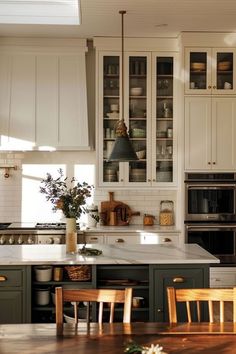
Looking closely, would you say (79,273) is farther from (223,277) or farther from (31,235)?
(223,277)

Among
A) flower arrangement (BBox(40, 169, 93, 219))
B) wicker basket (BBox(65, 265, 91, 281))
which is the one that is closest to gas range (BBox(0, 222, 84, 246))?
flower arrangement (BBox(40, 169, 93, 219))

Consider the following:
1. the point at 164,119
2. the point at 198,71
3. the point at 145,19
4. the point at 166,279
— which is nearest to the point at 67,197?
the point at 166,279

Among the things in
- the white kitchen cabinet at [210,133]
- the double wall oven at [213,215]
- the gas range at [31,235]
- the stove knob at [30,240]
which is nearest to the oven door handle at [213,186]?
the double wall oven at [213,215]

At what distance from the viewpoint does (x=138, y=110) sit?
21.7ft

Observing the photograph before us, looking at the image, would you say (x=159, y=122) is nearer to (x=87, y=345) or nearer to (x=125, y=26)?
(x=125, y=26)

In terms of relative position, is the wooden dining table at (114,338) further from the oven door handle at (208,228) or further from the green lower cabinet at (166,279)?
the oven door handle at (208,228)

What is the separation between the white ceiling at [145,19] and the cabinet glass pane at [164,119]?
1.41ft

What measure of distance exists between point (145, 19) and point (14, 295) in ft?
11.2

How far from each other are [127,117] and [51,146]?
1020mm

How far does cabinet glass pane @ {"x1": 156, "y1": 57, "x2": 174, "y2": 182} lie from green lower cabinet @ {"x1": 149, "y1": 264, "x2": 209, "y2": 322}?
2763 millimetres

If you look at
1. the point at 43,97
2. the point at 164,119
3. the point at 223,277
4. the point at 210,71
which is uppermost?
the point at 210,71

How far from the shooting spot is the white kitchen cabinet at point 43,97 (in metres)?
6.48

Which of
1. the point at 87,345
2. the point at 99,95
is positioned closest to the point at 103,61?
the point at 99,95

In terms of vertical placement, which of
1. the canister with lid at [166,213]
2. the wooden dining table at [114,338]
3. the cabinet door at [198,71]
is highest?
the cabinet door at [198,71]
